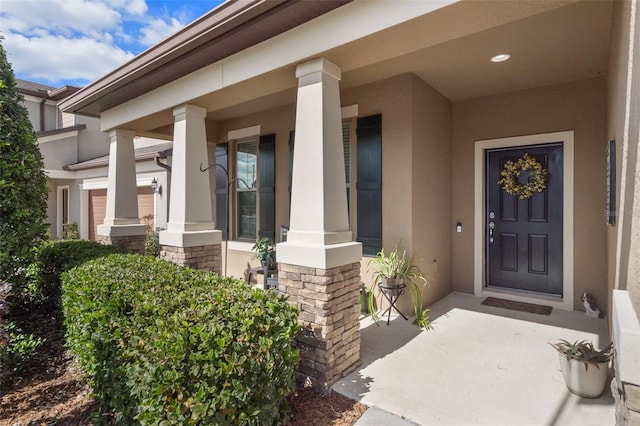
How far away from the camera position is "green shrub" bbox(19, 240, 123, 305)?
4.41m

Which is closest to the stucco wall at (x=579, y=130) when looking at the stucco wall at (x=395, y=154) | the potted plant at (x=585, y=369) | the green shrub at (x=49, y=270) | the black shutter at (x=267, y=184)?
the stucco wall at (x=395, y=154)

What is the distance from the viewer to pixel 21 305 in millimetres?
4660

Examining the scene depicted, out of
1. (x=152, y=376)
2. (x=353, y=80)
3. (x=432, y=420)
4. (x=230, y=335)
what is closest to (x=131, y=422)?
(x=152, y=376)

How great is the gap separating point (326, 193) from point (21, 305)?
189 inches

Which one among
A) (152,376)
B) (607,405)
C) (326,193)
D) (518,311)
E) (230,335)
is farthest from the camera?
(518,311)

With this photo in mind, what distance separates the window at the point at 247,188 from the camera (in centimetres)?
648

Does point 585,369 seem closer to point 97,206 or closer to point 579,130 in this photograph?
point 579,130

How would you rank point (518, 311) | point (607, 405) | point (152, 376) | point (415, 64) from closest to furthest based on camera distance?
point (152, 376) < point (607, 405) < point (415, 64) < point (518, 311)

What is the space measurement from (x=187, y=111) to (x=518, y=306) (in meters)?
5.23

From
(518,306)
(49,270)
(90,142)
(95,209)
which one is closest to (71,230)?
(95,209)

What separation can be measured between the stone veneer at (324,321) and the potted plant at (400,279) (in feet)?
3.45

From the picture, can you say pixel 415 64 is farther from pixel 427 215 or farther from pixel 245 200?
pixel 245 200

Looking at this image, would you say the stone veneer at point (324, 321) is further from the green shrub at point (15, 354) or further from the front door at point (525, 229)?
the front door at point (525, 229)

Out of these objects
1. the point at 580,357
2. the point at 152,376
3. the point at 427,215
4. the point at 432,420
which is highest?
the point at 427,215
